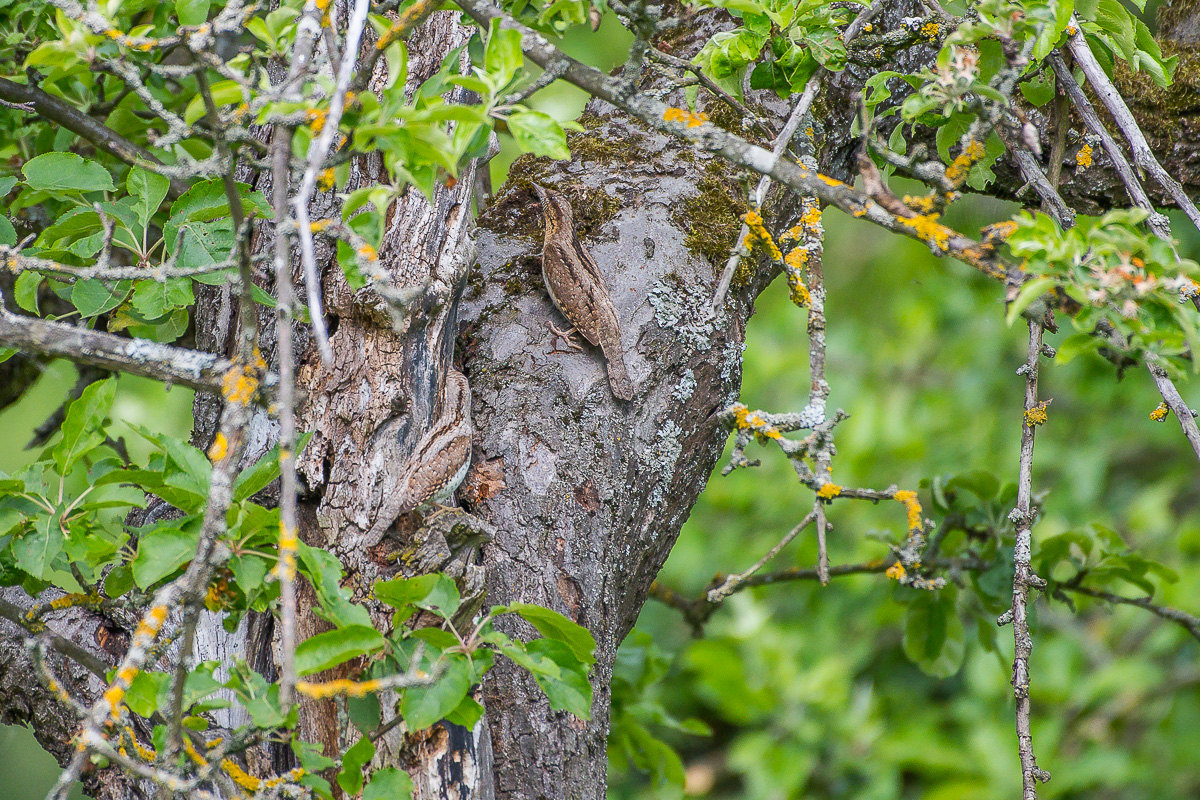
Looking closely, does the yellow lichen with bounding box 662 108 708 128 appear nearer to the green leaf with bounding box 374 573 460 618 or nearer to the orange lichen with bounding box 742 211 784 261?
the orange lichen with bounding box 742 211 784 261

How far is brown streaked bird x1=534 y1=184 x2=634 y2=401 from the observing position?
2.00 meters

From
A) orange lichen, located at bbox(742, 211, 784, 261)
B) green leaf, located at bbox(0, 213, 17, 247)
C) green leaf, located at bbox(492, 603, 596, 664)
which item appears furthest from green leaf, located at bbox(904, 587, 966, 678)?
green leaf, located at bbox(0, 213, 17, 247)

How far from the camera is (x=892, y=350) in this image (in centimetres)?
585

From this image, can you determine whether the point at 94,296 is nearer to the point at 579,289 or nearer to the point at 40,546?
the point at 40,546

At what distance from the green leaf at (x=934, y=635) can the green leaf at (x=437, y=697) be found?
196cm

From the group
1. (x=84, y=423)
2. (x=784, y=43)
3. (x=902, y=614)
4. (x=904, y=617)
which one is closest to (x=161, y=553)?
(x=84, y=423)

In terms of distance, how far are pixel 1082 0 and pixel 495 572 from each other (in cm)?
179

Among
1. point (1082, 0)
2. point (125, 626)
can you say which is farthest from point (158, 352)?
point (1082, 0)

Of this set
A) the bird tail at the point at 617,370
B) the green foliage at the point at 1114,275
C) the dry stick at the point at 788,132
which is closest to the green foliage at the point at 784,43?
the dry stick at the point at 788,132

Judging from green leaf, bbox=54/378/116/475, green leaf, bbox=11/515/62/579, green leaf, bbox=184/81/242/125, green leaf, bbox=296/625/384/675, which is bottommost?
green leaf, bbox=11/515/62/579

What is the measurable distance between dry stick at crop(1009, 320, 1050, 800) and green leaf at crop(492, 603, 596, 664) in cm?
81

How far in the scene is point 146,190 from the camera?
5.45 ft

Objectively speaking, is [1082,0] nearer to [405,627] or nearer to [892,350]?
[405,627]

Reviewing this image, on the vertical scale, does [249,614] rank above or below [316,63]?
below
